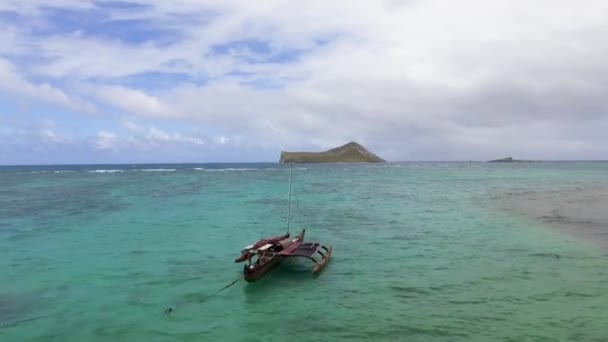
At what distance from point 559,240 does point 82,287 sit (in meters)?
25.9

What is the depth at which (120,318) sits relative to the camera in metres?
15.3

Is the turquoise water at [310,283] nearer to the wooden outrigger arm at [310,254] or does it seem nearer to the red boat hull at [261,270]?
the red boat hull at [261,270]

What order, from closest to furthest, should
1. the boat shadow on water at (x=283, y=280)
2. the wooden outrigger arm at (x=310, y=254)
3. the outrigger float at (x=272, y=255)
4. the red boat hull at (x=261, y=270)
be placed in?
the boat shadow on water at (x=283, y=280), the red boat hull at (x=261, y=270), the outrigger float at (x=272, y=255), the wooden outrigger arm at (x=310, y=254)

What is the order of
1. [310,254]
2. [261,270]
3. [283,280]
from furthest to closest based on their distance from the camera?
1. [310,254]
2. [283,280]
3. [261,270]

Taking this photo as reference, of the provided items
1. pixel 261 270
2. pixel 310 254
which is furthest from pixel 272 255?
pixel 310 254

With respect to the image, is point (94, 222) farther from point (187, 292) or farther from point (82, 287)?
point (187, 292)

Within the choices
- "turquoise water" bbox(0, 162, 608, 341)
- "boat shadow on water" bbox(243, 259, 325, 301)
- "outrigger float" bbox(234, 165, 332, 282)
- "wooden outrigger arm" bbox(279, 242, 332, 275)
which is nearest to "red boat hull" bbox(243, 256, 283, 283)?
"outrigger float" bbox(234, 165, 332, 282)

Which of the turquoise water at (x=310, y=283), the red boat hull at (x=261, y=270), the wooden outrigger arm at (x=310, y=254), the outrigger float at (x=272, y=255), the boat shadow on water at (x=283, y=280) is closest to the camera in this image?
the turquoise water at (x=310, y=283)

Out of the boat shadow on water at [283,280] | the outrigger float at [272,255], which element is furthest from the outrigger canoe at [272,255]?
the boat shadow on water at [283,280]

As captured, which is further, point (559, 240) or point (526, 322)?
point (559, 240)

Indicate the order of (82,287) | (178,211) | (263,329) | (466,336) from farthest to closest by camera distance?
(178,211), (82,287), (263,329), (466,336)

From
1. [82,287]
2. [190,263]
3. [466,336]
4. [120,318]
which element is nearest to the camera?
[466,336]

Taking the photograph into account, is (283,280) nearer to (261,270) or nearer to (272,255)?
(261,270)

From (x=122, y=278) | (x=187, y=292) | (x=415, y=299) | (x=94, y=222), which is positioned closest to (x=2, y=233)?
(x=94, y=222)
